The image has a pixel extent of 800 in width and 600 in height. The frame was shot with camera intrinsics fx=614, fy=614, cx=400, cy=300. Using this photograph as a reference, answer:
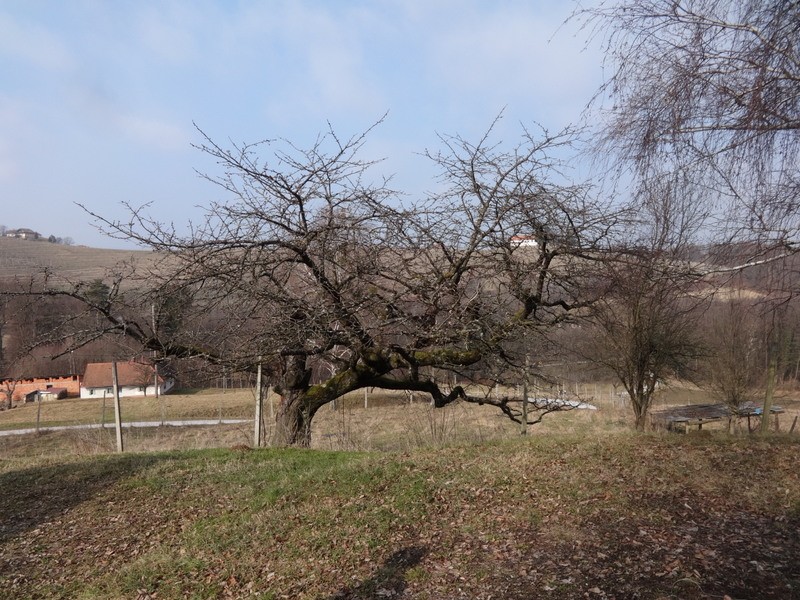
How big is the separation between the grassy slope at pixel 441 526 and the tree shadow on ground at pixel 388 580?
16 millimetres

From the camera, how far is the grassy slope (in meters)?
3.93

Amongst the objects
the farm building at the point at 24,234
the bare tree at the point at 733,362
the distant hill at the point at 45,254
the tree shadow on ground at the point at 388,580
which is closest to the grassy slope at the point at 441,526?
the tree shadow on ground at the point at 388,580

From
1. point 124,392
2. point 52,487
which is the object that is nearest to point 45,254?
point 124,392

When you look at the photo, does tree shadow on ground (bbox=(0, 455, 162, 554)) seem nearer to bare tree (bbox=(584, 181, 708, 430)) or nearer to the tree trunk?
the tree trunk

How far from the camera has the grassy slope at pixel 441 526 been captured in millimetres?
3928

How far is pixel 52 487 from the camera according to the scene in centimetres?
756

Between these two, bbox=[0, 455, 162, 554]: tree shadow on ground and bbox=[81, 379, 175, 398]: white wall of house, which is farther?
bbox=[81, 379, 175, 398]: white wall of house

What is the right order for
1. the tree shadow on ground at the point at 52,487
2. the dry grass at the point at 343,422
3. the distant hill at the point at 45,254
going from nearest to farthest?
the tree shadow on ground at the point at 52,487
the dry grass at the point at 343,422
the distant hill at the point at 45,254

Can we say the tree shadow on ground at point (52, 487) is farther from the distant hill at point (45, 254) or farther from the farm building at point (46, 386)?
the distant hill at point (45, 254)

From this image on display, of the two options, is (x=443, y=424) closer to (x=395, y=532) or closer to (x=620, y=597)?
(x=395, y=532)

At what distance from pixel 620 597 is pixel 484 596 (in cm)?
80

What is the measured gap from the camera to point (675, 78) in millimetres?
4141

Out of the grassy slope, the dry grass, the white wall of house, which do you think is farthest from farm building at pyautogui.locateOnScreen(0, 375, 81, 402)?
the grassy slope

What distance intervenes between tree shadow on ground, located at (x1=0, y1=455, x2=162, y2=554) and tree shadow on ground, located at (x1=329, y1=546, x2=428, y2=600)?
3.96m
